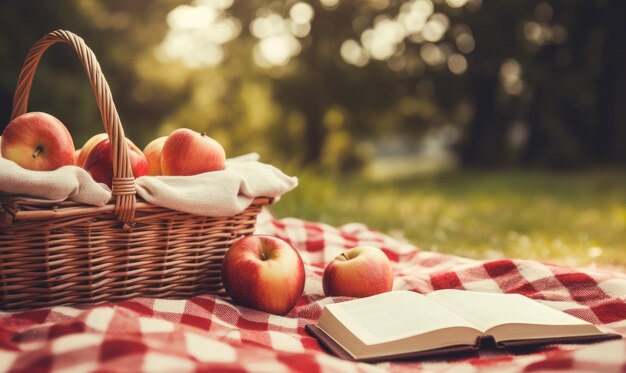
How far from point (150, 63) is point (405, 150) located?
2664 cm

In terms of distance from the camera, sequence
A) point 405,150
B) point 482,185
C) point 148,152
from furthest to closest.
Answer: point 405,150
point 482,185
point 148,152

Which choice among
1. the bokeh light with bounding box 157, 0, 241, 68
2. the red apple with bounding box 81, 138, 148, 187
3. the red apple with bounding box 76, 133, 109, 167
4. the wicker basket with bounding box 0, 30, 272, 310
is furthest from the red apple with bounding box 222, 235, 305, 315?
the bokeh light with bounding box 157, 0, 241, 68

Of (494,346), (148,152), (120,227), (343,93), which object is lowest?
(494,346)

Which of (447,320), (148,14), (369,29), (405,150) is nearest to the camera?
(447,320)

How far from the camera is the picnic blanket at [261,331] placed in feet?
4.17

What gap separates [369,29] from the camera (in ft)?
47.8

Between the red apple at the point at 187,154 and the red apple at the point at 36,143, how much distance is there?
354 mm

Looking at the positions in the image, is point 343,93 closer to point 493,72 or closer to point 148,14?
point 493,72

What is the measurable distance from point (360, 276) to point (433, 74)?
12408 millimetres

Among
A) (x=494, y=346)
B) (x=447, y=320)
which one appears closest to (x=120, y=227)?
(x=447, y=320)

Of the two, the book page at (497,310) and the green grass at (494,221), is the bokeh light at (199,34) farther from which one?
the book page at (497,310)

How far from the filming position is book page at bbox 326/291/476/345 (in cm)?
162

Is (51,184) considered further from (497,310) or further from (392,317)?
(497,310)

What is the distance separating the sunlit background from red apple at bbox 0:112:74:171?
7.65 m
